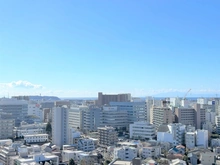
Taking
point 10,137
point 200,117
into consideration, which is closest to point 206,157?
point 200,117

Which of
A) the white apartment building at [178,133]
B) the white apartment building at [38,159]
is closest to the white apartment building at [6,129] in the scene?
the white apartment building at [38,159]

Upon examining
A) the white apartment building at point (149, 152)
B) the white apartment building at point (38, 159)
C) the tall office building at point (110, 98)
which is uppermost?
the tall office building at point (110, 98)

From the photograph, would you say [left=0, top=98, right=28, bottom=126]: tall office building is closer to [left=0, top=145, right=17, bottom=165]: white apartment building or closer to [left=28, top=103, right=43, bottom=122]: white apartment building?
[left=28, top=103, right=43, bottom=122]: white apartment building

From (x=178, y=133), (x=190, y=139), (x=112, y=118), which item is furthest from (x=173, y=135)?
(x=112, y=118)

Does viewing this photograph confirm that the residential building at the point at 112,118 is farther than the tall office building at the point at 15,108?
No

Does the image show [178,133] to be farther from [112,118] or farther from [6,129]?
[6,129]

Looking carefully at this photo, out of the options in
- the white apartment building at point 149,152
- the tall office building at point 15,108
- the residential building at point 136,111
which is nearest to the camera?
the white apartment building at point 149,152

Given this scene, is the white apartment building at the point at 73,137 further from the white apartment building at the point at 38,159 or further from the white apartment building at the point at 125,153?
the white apartment building at the point at 38,159
